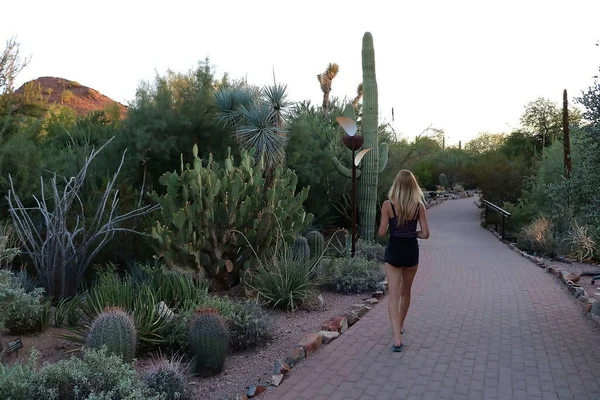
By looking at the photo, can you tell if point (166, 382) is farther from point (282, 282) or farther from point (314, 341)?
point (282, 282)

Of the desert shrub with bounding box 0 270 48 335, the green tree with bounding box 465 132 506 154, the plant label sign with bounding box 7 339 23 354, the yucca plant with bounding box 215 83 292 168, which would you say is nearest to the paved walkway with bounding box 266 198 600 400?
the plant label sign with bounding box 7 339 23 354

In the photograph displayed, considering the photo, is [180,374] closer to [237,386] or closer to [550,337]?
[237,386]

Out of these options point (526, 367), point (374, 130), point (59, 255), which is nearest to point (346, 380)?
point (526, 367)

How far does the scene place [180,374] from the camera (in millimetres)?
4738

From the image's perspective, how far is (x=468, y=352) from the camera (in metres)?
6.23

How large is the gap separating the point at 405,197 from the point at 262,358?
2358 millimetres

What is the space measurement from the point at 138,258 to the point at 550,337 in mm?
6514

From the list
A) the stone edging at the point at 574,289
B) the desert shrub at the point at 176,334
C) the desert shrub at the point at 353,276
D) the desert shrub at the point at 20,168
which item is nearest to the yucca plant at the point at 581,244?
the stone edging at the point at 574,289

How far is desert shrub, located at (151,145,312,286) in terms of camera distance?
8164 mm

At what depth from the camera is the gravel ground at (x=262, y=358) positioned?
5120mm

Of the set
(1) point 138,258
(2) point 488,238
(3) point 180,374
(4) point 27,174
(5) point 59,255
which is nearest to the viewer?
(3) point 180,374

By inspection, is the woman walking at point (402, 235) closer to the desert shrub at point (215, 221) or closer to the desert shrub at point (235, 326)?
the desert shrub at point (235, 326)

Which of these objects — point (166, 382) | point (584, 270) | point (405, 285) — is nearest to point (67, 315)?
point (166, 382)

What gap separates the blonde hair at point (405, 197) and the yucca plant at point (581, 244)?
963cm
